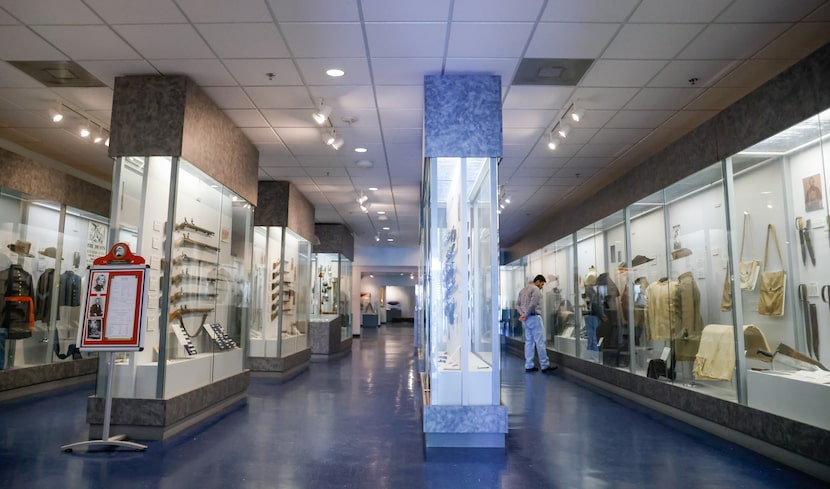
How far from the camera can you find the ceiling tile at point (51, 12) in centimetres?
388

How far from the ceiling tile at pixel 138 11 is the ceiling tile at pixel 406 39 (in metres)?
1.46

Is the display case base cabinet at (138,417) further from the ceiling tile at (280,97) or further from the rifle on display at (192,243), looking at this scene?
the ceiling tile at (280,97)

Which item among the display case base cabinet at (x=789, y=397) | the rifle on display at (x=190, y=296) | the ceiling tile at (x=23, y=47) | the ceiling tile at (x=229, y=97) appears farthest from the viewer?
the ceiling tile at (x=229, y=97)

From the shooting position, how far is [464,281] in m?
4.80

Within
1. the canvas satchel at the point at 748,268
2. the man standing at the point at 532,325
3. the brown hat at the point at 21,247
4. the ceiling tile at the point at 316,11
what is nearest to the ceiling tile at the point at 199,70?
the ceiling tile at the point at 316,11

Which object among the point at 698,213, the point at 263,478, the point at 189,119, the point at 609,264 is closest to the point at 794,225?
the point at 698,213

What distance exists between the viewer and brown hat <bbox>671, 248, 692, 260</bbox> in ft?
20.4

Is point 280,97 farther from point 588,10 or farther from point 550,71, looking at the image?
point 588,10

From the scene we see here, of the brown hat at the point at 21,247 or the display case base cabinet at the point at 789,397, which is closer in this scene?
the display case base cabinet at the point at 789,397

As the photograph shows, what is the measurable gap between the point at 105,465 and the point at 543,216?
1027 centimetres

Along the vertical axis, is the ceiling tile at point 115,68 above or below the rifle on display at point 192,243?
above

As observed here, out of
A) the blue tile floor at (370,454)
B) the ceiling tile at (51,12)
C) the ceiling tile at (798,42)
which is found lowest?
the blue tile floor at (370,454)

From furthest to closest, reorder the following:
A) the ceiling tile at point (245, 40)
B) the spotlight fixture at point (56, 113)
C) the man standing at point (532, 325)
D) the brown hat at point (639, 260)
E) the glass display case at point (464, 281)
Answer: the man standing at point (532, 325), the brown hat at point (639, 260), the spotlight fixture at point (56, 113), the glass display case at point (464, 281), the ceiling tile at point (245, 40)

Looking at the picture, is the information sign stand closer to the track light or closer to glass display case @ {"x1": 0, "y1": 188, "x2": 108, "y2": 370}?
glass display case @ {"x1": 0, "y1": 188, "x2": 108, "y2": 370}
